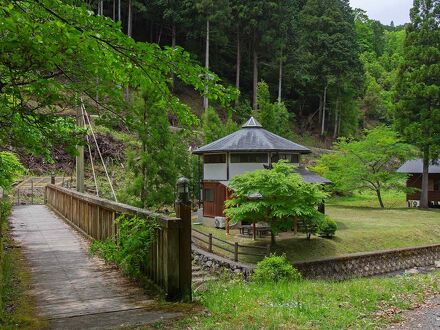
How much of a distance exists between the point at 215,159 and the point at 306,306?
17136mm

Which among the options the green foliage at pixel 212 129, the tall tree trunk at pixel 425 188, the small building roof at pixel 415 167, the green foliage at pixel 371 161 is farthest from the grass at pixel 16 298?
the small building roof at pixel 415 167

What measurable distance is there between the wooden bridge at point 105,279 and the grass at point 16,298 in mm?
127

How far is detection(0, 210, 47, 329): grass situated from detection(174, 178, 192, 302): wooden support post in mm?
1553

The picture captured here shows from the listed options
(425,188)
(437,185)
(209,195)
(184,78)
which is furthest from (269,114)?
(184,78)

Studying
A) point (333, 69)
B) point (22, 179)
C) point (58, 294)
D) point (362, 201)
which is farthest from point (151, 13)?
point (58, 294)

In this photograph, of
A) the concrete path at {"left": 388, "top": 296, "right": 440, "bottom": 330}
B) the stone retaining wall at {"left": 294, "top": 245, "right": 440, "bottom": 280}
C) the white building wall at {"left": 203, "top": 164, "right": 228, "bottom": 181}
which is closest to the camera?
the concrete path at {"left": 388, "top": 296, "right": 440, "bottom": 330}

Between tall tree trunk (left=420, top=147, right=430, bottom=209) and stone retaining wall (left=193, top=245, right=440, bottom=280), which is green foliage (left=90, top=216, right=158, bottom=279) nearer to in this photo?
stone retaining wall (left=193, top=245, right=440, bottom=280)

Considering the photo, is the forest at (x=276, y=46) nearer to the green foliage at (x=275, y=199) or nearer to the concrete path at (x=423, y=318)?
the green foliage at (x=275, y=199)

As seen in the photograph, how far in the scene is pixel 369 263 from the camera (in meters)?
17.5

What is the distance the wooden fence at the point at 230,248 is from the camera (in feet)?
50.0

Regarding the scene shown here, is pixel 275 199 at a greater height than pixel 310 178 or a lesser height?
lesser

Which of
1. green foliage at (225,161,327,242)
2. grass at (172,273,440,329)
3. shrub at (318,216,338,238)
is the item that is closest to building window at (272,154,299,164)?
shrub at (318,216,338,238)

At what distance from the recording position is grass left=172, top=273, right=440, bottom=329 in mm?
4320

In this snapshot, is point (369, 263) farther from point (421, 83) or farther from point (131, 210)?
point (421, 83)
